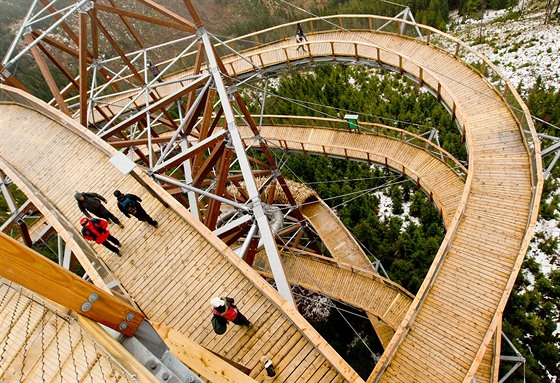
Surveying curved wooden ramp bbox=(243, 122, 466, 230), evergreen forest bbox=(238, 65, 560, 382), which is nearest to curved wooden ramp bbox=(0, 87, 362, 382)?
evergreen forest bbox=(238, 65, 560, 382)

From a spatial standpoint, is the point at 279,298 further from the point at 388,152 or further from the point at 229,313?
the point at 388,152

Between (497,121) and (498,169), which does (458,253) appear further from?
(497,121)

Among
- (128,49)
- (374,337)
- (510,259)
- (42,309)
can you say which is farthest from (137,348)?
(128,49)

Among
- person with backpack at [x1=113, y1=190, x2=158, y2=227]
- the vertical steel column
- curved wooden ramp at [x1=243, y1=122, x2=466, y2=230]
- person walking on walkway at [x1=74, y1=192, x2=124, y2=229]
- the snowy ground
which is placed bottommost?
person walking on walkway at [x1=74, y1=192, x2=124, y2=229]

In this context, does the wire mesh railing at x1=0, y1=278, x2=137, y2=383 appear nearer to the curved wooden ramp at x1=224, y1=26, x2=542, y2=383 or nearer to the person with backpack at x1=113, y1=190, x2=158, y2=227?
the person with backpack at x1=113, y1=190, x2=158, y2=227

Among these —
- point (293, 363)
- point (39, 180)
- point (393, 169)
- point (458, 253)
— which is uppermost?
point (393, 169)

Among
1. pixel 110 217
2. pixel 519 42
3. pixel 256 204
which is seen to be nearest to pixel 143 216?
pixel 110 217
